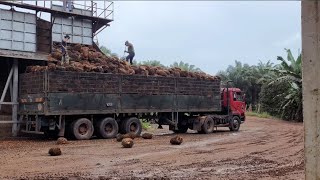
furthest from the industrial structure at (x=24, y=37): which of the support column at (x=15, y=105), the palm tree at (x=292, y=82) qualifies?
the palm tree at (x=292, y=82)

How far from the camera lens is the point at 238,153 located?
12383mm

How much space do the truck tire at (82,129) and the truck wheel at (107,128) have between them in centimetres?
39

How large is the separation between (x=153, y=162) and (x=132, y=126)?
8318 millimetres

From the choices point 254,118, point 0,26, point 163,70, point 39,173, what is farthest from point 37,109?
point 254,118

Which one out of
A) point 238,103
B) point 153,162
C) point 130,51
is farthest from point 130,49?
point 153,162

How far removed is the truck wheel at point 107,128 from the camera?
17.4 metres

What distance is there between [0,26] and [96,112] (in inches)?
226

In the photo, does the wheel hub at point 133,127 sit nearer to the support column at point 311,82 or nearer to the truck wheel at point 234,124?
the truck wheel at point 234,124

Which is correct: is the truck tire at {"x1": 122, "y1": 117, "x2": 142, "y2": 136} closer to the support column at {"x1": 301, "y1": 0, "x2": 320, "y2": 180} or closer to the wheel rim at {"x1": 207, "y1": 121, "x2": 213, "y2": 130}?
the wheel rim at {"x1": 207, "y1": 121, "x2": 213, "y2": 130}

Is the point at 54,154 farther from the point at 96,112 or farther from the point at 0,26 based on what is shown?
the point at 0,26

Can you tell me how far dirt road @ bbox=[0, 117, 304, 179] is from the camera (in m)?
8.55

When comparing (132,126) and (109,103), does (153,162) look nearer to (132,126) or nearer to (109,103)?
(109,103)

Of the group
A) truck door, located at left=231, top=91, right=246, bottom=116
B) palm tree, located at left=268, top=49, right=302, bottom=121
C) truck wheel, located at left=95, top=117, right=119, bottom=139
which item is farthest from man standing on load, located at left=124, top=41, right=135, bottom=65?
palm tree, located at left=268, top=49, right=302, bottom=121

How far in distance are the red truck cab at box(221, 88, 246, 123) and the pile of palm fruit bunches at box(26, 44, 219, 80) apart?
1.34 meters
